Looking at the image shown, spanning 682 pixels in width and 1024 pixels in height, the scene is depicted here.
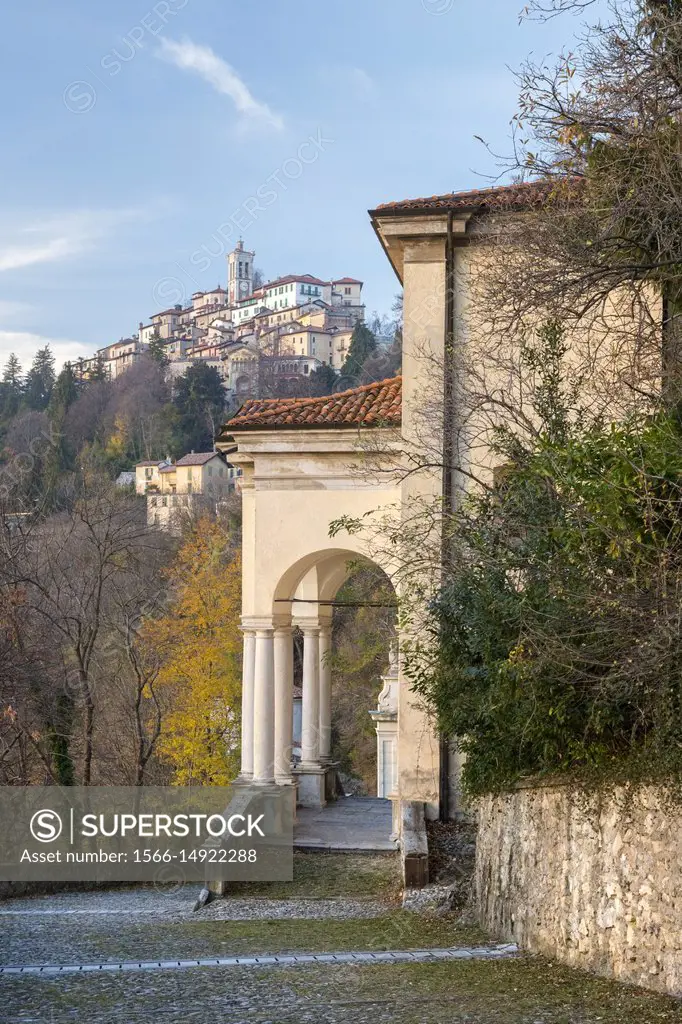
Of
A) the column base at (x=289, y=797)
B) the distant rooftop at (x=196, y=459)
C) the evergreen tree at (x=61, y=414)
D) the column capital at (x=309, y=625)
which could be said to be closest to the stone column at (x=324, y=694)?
the column capital at (x=309, y=625)

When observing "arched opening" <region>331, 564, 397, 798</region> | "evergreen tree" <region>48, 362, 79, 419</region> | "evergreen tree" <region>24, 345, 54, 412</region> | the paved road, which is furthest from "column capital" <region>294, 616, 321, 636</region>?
"evergreen tree" <region>24, 345, 54, 412</region>

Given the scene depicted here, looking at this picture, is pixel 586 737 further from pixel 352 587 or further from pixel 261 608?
pixel 352 587

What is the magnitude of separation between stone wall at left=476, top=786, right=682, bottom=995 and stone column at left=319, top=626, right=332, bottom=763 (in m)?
10.9

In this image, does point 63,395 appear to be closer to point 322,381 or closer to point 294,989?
point 322,381

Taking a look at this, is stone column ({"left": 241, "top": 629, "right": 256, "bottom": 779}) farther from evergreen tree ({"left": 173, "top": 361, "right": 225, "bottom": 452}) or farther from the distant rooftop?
the distant rooftop

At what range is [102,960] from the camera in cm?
981

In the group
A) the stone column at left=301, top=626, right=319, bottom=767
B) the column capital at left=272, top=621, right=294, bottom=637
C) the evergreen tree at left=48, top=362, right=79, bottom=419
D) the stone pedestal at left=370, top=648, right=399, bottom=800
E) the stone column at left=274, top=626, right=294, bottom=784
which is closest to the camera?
the column capital at left=272, top=621, right=294, bottom=637

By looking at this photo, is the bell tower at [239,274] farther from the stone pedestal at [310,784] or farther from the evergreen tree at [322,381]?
the stone pedestal at [310,784]

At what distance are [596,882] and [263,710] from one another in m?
9.91

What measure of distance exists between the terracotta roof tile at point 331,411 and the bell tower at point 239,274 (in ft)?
538

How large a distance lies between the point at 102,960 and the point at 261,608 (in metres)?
7.85

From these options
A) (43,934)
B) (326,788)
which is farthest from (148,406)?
(43,934)

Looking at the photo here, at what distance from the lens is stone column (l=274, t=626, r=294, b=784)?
18.1m

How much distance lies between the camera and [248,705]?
1802cm
